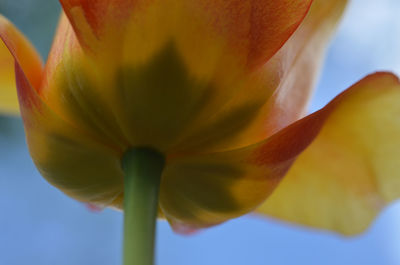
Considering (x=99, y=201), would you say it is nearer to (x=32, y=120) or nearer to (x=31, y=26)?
(x=32, y=120)

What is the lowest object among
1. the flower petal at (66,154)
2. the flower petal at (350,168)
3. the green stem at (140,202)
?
the green stem at (140,202)

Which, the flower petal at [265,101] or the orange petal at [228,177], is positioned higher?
the flower petal at [265,101]

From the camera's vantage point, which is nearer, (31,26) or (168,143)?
(168,143)

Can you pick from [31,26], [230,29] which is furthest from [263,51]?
[31,26]

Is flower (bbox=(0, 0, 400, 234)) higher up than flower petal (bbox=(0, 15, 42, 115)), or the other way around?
flower petal (bbox=(0, 15, 42, 115))

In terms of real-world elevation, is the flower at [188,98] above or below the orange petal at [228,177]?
above

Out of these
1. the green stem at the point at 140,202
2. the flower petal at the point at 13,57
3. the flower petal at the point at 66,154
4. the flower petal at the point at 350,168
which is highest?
the flower petal at the point at 13,57
